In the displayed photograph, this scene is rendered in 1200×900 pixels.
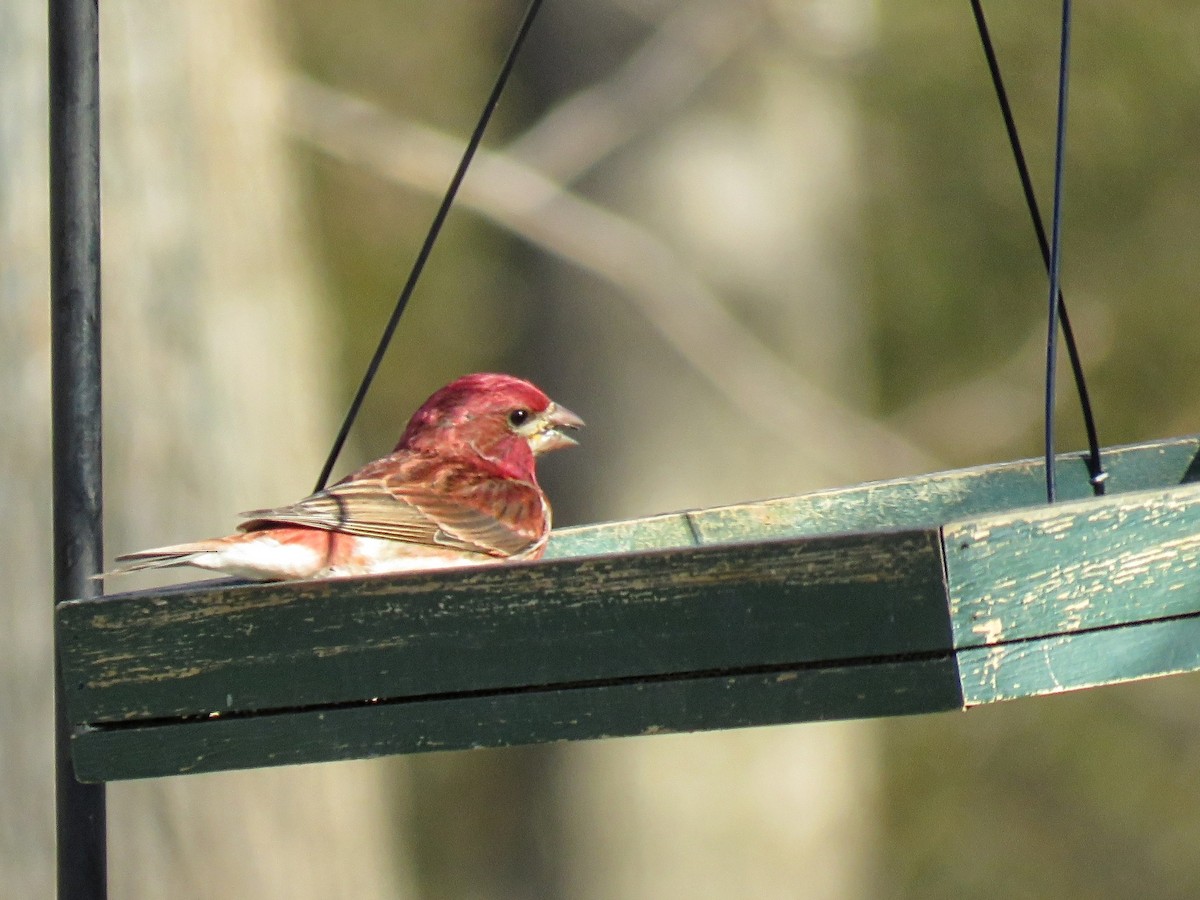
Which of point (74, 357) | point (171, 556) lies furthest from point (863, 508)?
point (74, 357)

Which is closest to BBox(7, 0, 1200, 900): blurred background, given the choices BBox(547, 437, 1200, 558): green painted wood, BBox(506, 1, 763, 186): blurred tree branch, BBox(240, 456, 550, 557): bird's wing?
BBox(506, 1, 763, 186): blurred tree branch

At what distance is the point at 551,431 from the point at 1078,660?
1.74 meters

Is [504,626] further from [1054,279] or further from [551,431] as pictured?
[551,431]

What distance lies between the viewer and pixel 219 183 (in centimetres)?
520

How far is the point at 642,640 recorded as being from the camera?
2.17 meters

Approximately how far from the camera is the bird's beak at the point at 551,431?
3736 millimetres

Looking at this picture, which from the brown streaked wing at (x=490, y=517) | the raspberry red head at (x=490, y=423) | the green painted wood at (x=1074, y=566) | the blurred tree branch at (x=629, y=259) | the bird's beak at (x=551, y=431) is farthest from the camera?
the blurred tree branch at (x=629, y=259)

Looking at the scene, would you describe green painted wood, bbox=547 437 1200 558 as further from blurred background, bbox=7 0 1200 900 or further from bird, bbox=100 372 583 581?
blurred background, bbox=7 0 1200 900

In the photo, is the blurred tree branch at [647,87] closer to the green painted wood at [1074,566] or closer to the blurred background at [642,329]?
the blurred background at [642,329]

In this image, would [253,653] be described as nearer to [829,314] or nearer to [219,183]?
[219,183]

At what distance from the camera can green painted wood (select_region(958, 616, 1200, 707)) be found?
2.12 m

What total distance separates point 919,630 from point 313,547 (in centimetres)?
117

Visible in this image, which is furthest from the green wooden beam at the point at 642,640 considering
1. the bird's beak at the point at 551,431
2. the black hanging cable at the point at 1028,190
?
the bird's beak at the point at 551,431

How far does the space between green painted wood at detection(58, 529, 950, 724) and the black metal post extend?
0.14m
